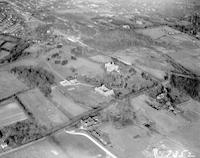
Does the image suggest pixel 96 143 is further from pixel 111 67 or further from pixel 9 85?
pixel 111 67

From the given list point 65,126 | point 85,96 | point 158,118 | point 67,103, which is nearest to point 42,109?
point 67,103

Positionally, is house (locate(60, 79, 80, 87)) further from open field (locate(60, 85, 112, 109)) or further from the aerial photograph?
open field (locate(60, 85, 112, 109))

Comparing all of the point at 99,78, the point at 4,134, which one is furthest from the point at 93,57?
the point at 4,134

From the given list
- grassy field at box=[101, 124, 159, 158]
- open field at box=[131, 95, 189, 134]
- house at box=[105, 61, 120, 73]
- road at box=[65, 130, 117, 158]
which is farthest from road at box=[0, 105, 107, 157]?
house at box=[105, 61, 120, 73]

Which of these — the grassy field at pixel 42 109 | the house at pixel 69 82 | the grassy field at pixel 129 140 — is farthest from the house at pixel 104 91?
the grassy field at pixel 42 109

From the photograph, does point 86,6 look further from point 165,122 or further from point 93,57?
point 165,122

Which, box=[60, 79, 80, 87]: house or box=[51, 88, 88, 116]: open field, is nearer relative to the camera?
box=[51, 88, 88, 116]: open field
